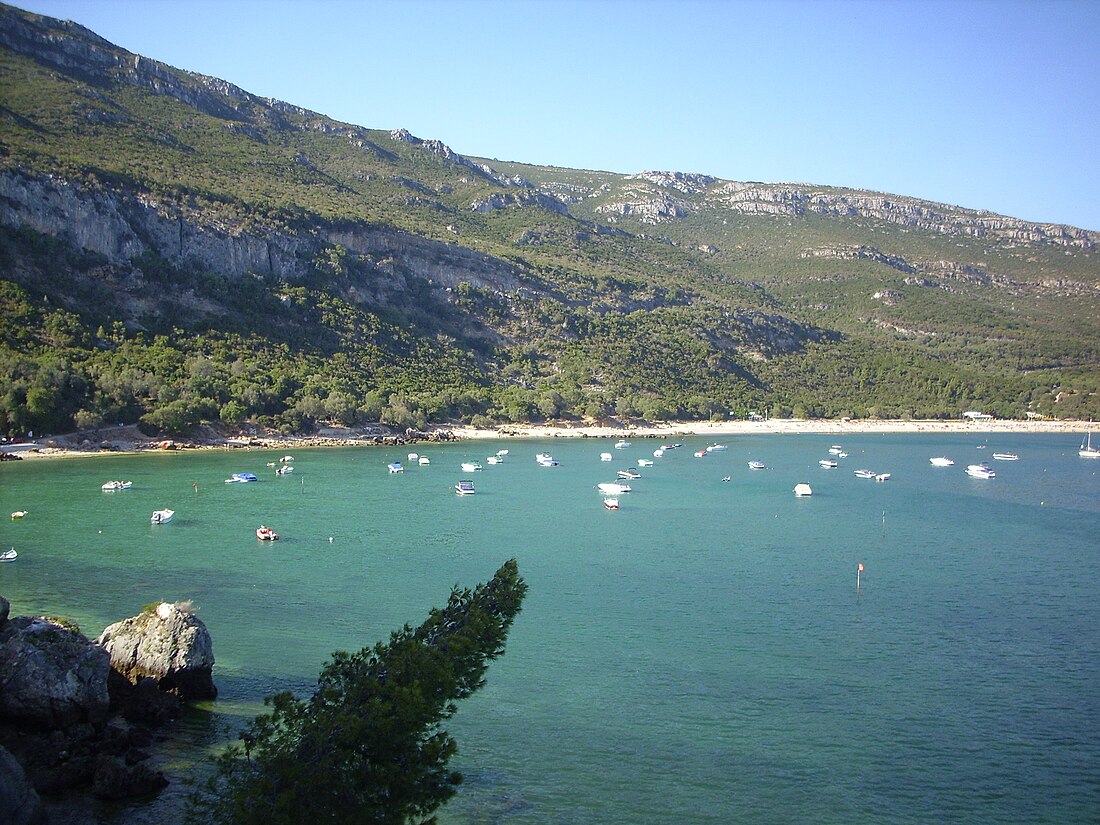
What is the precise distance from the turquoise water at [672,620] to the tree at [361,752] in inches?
115

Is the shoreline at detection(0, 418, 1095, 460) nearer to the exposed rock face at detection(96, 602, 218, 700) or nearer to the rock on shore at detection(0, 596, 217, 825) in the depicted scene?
the exposed rock face at detection(96, 602, 218, 700)

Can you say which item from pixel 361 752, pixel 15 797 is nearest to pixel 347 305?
pixel 15 797

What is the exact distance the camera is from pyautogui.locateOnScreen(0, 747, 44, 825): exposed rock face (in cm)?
1472

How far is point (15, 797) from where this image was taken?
49.0ft

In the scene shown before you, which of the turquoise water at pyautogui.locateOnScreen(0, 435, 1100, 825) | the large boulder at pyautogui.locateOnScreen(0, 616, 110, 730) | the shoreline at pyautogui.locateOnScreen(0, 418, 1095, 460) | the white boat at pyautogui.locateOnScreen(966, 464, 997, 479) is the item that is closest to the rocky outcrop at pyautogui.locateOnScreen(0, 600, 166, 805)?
the large boulder at pyautogui.locateOnScreen(0, 616, 110, 730)

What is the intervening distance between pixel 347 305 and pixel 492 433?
107ft

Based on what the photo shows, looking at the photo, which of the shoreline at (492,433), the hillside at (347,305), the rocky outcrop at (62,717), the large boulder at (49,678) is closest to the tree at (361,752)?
the rocky outcrop at (62,717)

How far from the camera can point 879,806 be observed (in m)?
17.6

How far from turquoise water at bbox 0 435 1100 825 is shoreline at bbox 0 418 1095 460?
879 cm

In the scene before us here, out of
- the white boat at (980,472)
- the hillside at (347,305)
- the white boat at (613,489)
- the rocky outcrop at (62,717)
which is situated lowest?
the rocky outcrop at (62,717)

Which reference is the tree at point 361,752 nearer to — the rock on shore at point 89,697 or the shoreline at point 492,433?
the rock on shore at point 89,697

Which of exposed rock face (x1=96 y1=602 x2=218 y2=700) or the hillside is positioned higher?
the hillside

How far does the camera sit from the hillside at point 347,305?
3536 inches

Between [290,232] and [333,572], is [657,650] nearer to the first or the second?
[333,572]
